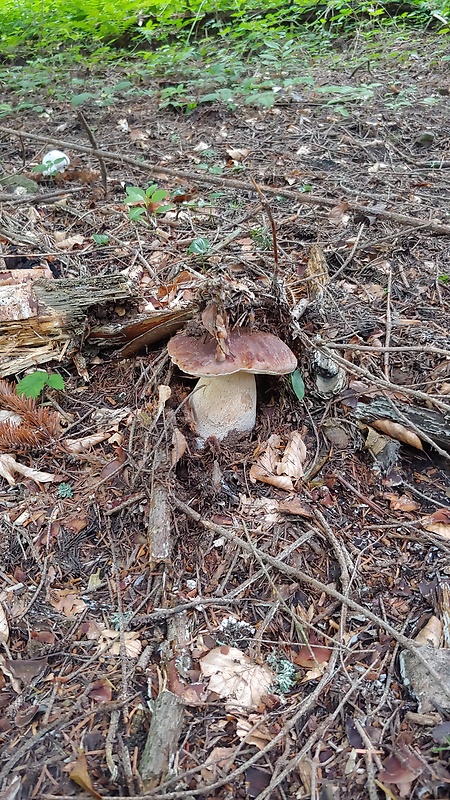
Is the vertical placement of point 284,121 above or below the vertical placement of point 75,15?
below

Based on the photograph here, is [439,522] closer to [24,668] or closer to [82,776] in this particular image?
[82,776]

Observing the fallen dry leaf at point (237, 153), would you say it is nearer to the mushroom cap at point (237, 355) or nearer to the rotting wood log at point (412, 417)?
the mushroom cap at point (237, 355)

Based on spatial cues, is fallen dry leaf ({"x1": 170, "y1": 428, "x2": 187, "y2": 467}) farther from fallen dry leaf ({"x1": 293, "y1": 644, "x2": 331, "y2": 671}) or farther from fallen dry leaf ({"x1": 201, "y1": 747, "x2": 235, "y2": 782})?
fallen dry leaf ({"x1": 201, "y1": 747, "x2": 235, "y2": 782})

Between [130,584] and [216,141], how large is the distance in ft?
17.9

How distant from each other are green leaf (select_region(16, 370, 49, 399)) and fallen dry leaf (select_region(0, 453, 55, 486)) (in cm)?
36

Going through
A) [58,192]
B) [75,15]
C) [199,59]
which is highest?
[75,15]

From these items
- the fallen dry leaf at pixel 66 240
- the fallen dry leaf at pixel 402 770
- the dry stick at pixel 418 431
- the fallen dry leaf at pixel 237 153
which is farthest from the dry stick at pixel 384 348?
the fallen dry leaf at pixel 237 153

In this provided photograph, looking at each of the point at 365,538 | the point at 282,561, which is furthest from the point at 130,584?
the point at 365,538

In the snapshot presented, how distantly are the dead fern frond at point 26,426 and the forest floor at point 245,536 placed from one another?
0.03m

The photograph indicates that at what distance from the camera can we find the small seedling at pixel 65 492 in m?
2.54

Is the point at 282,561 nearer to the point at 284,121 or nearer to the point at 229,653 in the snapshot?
the point at 229,653

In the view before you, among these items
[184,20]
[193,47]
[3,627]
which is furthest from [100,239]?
[184,20]

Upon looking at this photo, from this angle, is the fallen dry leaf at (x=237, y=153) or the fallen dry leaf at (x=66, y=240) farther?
the fallen dry leaf at (x=237, y=153)

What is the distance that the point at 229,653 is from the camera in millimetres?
1931
